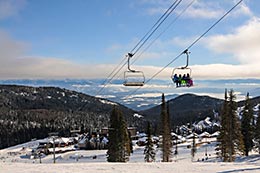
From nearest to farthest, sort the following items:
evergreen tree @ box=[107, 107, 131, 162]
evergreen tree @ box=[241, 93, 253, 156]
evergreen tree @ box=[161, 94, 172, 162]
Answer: evergreen tree @ box=[107, 107, 131, 162] < evergreen tree @ box=[161, 94, 172, 162] < evergreen tree @ box=[241, 93, 253, 156]

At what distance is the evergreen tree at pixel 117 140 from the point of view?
43.3 m

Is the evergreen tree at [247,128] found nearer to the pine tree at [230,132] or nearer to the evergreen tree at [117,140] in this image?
the pine tree at [230,132]

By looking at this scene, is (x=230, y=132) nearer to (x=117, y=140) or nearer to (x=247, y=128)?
(x=247, y=128)

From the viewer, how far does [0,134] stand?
183875mm

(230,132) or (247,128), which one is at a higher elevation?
(247,128)

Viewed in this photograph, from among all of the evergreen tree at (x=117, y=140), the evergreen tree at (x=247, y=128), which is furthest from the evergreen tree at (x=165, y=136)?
the evergreen tree at (x=247, y=128)

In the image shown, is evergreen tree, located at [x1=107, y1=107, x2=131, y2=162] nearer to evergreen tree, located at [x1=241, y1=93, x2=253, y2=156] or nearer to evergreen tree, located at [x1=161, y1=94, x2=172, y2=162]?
evergreen tree, located at [x1=161, y1=94, x2=172, y2=162]

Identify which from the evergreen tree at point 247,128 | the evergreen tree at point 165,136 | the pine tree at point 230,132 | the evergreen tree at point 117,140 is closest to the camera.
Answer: the pine tree at point 230,132

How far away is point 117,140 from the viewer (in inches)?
1714

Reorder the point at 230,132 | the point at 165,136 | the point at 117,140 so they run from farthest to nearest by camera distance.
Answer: the point at 165,136
the point at 117,140
the point at 230,132

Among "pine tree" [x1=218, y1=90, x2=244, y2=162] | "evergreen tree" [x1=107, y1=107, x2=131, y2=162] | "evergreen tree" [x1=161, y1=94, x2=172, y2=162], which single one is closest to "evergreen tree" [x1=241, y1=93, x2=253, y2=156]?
"pine tree" [x1=218, y1=90, x2=244, y2=162]

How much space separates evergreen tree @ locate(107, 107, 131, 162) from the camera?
43.3 metres

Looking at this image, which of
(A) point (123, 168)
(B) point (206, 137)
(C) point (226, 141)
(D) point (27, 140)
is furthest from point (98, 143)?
(A) point (123, 168)

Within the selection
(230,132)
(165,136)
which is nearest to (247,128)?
(230,132)
